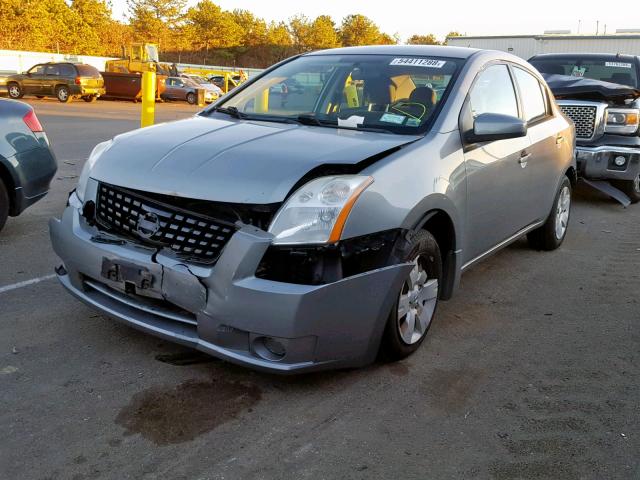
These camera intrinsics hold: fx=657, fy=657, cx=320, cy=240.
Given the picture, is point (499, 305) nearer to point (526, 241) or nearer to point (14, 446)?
point (526, 241)

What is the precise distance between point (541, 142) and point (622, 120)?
13.3 ft

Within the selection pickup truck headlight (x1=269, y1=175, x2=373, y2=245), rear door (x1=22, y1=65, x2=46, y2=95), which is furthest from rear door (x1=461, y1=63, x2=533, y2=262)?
rear door (x1=22, y1=65, x2=46, y2=95)

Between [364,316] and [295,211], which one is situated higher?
[295,211]

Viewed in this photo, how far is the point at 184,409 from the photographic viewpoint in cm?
300

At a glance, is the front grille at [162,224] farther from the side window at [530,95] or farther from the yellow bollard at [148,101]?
the yellow bollard at [148,101]

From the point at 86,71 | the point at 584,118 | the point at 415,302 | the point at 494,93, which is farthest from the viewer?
the point at 86,71

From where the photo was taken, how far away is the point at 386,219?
10.5ft

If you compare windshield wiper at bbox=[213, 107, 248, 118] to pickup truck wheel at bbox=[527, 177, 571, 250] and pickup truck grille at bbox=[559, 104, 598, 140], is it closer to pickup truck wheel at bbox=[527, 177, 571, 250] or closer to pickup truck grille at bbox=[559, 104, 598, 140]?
pickup truck wheel at bbox=[527, 177, 571, 250]

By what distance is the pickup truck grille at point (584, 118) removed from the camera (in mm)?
8312

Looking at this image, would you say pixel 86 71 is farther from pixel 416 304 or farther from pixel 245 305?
pixel 245 305

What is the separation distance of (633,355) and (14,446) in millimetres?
3341

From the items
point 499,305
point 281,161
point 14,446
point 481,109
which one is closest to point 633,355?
point 499,305

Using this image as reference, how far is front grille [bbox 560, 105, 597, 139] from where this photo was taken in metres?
8.31

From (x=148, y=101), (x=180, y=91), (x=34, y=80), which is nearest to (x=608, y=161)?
(x=148, y=101)
